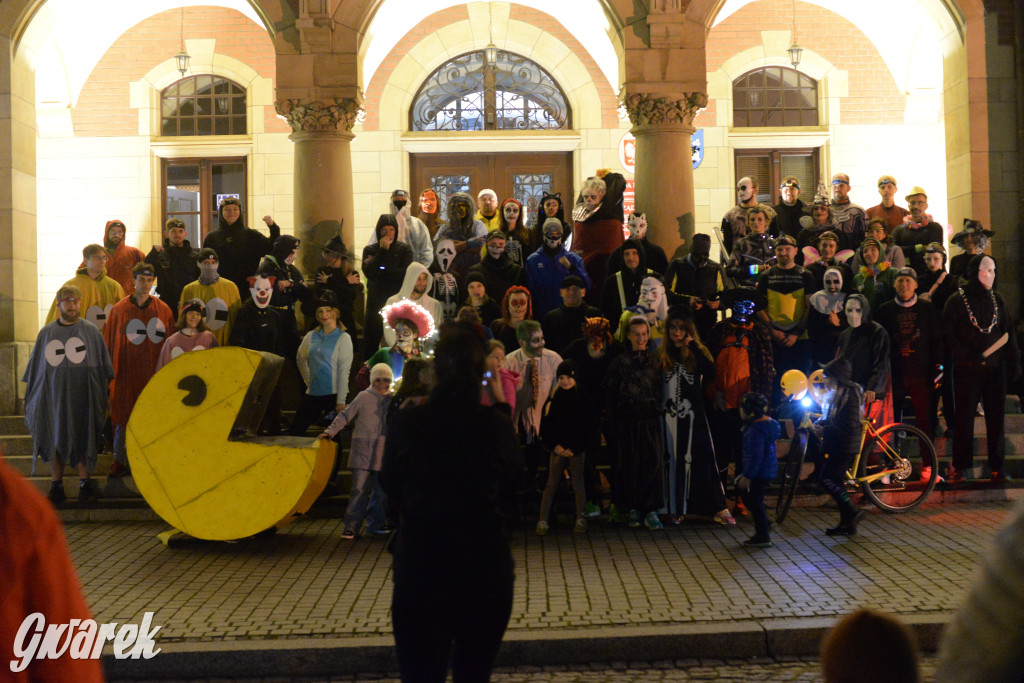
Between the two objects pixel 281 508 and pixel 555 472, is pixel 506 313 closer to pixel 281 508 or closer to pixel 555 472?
pixel 555 472

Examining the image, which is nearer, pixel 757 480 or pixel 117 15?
pixel 757 480

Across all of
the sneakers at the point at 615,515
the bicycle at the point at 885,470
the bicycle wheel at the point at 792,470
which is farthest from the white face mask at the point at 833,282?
the sneakers at the point at 615,515

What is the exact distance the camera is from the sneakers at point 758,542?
794 cm

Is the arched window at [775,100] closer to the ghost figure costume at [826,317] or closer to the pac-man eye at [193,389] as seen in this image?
the ghost figure costume at [826,317]

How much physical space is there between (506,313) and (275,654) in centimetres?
504

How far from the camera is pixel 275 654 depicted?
18.4 ft

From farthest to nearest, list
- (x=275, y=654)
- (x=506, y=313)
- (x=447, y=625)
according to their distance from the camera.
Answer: (x=506, y=313), (x=275, y=654), (x=447, y=625)

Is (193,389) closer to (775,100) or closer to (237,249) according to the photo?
(237,249)

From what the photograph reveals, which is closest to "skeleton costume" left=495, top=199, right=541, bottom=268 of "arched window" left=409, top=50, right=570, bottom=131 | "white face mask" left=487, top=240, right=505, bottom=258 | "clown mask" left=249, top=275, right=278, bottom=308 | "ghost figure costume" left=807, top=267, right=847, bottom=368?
"white face mask" left=487, top=240, right=505, bottom=258

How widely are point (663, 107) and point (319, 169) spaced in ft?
14.5

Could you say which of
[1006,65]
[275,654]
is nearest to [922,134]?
[1006,65]

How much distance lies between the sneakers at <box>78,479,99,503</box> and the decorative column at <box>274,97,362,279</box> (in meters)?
4.20

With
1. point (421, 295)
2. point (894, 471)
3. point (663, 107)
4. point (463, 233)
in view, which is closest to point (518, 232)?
point (463, 233)

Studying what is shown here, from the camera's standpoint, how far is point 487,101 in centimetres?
1825
